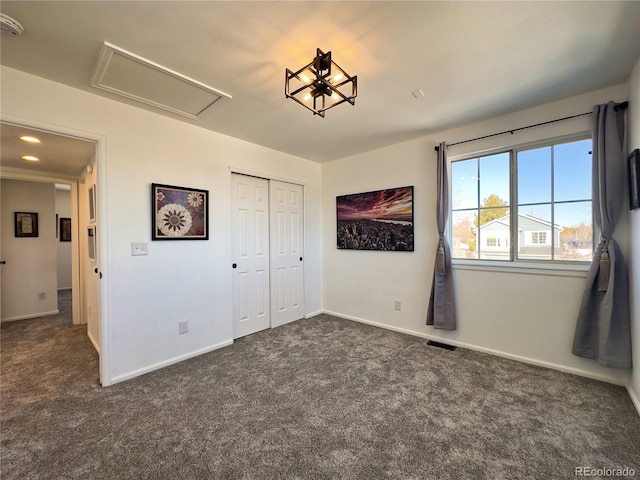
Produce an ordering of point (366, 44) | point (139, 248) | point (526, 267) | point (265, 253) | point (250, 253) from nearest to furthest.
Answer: point (366, 44) < point (139, 248) < point (526, 267) < point (250, 253) < point (265, 253)

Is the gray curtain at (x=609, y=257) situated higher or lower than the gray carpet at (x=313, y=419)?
higher

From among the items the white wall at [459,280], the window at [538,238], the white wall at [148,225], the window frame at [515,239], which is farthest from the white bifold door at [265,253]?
the window at [538,238]

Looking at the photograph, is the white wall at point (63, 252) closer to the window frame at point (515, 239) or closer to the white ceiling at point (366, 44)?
the white ceiling at point (366, 44)

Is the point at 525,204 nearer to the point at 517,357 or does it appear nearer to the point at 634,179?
the point at 634,179

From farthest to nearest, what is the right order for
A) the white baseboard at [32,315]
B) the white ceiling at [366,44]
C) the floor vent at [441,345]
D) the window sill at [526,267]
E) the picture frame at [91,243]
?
the white baseboard at [32,315], the picture frame at [91,243], the floor vent at [441,345], the window sill at [526,267], the white ceiling at [366,44]

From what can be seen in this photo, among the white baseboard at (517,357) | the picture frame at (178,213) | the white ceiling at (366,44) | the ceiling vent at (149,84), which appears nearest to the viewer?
the white ceiling at (366,44)

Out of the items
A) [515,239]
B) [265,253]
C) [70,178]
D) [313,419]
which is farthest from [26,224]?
[515,239]

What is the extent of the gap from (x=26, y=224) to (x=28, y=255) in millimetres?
489

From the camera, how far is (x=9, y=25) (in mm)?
1509

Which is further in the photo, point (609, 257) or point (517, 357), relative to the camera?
point (517, 357)

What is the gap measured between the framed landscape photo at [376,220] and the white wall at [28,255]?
4741 millimetres

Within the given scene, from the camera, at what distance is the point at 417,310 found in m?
3.39

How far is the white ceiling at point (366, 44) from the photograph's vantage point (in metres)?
1.46

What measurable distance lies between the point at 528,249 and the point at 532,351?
996 millimetres
